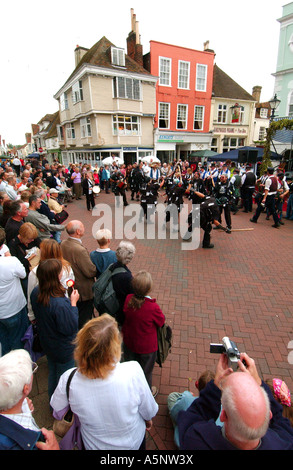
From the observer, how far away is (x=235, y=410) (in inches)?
44.7

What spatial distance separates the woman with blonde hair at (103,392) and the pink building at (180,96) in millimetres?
24337

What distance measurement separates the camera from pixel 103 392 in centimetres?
143

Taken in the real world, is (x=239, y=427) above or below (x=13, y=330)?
above

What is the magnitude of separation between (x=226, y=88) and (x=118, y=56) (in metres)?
13.7

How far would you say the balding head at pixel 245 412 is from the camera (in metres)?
1.12

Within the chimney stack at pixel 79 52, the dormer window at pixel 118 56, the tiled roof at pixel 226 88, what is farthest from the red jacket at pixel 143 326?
the chimney stack at pixel 79 52

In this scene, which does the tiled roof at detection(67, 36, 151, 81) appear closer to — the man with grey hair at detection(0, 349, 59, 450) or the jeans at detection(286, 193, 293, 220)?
the jeans at detection(286, 193, 293, 220)

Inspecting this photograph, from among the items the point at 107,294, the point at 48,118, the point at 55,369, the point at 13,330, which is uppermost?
the point at 48,118

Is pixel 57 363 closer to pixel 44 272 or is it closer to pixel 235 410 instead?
pixel 44 272

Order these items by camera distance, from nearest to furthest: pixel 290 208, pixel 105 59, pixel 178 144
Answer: pixel 290 208
pixel 105 59
pixel 178 144

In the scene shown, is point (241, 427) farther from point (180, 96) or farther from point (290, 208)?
point (180, 96)

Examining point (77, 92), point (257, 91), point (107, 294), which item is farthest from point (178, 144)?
point (107, 294)

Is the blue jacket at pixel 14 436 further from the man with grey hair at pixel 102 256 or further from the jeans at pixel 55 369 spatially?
the man with grey hair at pixel 102 256

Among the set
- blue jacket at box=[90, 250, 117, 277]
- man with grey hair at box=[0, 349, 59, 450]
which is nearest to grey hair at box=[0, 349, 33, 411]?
man with grey hair at box=[0, 349, 59, 450]
